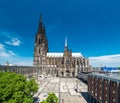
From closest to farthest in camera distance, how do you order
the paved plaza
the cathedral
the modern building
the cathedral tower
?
the modern building
the paved plaza
the cathedral
the cathedral tower

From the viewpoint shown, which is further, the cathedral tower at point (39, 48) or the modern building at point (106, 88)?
the cathedral tower at point (39, 48)

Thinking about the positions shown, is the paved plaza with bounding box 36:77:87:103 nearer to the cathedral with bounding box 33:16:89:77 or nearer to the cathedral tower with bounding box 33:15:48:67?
the cathedral with bounding box 33:16:89:77

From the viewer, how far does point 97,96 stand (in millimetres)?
54438

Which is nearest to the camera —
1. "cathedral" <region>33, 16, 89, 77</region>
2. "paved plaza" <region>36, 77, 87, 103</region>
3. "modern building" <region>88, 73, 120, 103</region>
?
"modern building" <region>88, 73, 120, 103</region>

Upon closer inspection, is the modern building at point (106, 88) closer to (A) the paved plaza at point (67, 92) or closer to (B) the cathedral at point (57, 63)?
(A) the paved plaza at point (67, 92)

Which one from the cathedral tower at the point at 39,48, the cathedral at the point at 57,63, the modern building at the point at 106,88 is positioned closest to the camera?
the modern building at the point at 106,88

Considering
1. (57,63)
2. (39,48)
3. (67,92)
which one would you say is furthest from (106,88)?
(39,48)

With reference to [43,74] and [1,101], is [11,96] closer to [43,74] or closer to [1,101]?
[1,101]

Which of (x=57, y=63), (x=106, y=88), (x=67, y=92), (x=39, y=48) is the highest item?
(x=39, y=48)

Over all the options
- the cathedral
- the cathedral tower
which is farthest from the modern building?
the cathedral tower

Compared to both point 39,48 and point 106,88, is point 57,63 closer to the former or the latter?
point 39,48

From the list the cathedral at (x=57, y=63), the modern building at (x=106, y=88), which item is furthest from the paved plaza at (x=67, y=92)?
the cathedral at (x=57, y=63)

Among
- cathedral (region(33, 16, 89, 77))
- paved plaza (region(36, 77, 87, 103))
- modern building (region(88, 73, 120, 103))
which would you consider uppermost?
cathedral (region(33, 16, 89, 77))

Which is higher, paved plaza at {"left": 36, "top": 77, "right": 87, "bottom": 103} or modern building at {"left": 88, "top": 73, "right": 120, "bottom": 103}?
modern building at {"left": 88, "top": 73, "right": 120, "bottom": 103}
